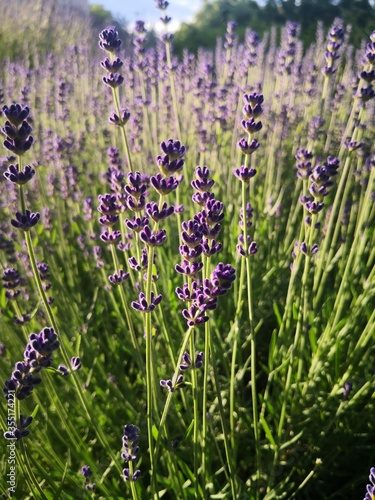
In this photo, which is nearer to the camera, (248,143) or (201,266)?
(201,266)

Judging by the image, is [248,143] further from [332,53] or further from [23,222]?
[332,53]

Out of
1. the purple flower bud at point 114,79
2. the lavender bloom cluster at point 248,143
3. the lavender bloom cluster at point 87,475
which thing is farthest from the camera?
the purple flower bud at point 114,79

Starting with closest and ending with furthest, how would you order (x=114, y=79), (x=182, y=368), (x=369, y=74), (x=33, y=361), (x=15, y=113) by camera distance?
(x=33, y=361)
(x=15, y=113)
(x=182, y=368)
(x=114, y=79)
(x=369, y=74)

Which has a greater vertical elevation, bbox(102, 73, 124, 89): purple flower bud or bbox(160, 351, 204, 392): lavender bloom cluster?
bbox(102, 73, 124, 89): purple flower bud

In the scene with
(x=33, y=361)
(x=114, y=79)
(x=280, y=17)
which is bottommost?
(x=33, y=361)

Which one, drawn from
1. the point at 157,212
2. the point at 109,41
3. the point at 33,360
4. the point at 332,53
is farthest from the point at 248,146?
the point at 332,53

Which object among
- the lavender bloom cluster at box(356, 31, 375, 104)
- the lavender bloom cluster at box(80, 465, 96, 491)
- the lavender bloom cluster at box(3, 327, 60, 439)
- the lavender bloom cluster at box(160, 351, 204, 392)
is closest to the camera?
the lavender bloom cluster at box(3, 327, 60, 439)

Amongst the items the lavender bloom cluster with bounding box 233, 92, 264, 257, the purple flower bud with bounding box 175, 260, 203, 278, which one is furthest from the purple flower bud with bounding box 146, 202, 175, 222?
the lavender bloom cluster with bounding box 233, 92, 264, 257

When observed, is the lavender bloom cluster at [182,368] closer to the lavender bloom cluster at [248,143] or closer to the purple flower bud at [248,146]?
the lavender bloom cluster at [248,143]

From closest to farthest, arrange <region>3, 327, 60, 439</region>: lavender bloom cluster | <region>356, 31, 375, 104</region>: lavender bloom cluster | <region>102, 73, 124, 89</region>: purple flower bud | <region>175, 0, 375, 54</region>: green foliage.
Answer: <region>3, 327, 60, 439</region>: lavender bloom cluster < <region>102, 73, 124, 89</region>: purple flower bud < <region>356, 31, 375, 104</region>: lavender bloom cluster < <region>175, 0, 375, 54</region>: green foliage

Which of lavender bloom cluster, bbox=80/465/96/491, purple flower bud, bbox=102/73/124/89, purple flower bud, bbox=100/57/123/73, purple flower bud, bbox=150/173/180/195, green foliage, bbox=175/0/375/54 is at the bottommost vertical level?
lavender bloom cluster, bbox=80/465/96/491

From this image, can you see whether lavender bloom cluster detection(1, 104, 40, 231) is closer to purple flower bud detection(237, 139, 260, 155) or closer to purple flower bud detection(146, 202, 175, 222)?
purple flower bud detection(146, 202, 175, 222)

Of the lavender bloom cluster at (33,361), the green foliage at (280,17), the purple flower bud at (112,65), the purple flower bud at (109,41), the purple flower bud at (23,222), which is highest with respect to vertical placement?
the green foliage at (280,17)

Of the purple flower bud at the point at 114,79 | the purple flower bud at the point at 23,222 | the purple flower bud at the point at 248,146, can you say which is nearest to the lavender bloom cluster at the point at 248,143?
the purple flower bud at the point at 248,146
